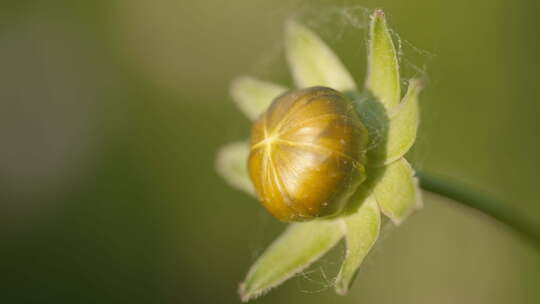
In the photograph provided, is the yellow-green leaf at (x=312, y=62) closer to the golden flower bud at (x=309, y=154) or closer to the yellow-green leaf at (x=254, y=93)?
the yellow-green leaf at (x=254, y=93)

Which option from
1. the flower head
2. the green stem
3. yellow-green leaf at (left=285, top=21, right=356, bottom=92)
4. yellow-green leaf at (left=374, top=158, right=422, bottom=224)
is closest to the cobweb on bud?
yellow-green leaf at (left=285, top=21, right=356, bottom=92)

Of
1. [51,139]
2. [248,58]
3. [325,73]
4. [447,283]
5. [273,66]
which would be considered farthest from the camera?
[51,139]

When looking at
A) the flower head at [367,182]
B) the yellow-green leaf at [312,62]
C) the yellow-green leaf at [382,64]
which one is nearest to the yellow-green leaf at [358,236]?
the flower head at [367,182]

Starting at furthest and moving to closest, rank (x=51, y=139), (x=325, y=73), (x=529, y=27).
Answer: (x=51, y=139) < (x=529, y=27) < (x=325, y=73)

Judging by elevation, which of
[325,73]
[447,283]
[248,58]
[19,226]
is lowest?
[447,283]

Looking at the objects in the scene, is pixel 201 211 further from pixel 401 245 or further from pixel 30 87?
pixel 30 87

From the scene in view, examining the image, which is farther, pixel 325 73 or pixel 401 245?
pixel 401 245

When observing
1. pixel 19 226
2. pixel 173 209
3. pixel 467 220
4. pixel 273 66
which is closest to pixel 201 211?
pixel 173 209
